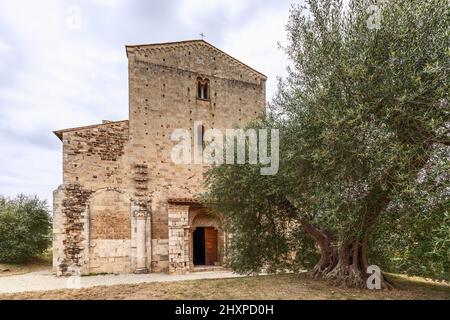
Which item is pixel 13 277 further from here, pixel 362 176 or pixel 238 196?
pixel 362 176

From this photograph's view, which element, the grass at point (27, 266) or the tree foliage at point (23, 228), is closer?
the grass at point (27, 266)

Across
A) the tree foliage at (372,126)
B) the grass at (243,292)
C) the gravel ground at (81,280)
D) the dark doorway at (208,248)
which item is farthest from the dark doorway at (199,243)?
the tree foliage at (372,126)

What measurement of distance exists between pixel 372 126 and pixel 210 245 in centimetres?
1507

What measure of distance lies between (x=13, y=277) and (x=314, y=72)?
17.9 metres

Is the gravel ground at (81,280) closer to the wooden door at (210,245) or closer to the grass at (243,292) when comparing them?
the wooden door at (210,245)

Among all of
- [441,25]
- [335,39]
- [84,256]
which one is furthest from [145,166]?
[441,25]

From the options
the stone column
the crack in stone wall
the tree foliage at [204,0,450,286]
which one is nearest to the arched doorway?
the stone column

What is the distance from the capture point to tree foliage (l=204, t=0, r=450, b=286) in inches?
264

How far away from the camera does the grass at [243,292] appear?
7.82 m

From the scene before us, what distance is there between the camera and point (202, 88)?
20328 millimetres

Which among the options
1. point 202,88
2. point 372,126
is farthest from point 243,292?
point 202,88

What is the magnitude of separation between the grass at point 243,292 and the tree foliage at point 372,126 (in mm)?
922

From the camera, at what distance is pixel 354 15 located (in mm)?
8094

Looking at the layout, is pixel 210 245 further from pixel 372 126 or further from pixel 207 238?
pixel 372 126
